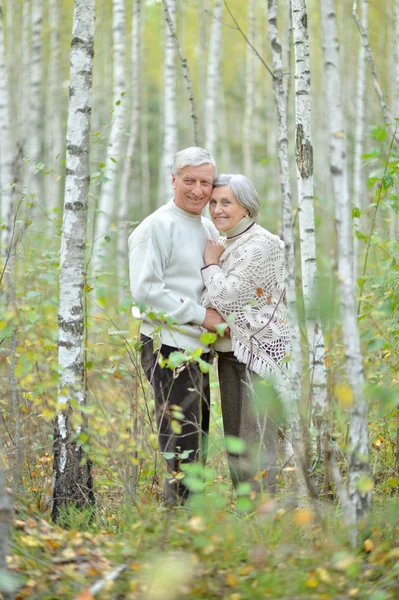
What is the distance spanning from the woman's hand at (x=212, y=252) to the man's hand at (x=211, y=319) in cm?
28

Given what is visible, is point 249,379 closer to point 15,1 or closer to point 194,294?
point 194,294

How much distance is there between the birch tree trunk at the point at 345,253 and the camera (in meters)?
2.78

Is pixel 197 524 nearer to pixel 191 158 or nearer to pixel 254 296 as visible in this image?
pixel 254 296

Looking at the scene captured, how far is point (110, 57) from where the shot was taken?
16.6 meters

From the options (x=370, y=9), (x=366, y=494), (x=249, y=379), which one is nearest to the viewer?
(x=366, y=494)

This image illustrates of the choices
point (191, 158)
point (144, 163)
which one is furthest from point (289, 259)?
point (144, 163)

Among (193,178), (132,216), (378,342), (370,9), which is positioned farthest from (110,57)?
(378,342)

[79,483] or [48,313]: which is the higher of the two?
[48,313]

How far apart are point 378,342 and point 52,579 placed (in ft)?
5.58

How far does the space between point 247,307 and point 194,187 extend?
29.4 inches

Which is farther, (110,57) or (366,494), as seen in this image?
(110,57)

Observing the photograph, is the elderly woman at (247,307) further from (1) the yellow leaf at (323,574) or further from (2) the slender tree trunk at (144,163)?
(2) the slender tree trunk at (144,163)

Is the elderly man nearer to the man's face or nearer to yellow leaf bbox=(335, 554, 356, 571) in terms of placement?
the man's face

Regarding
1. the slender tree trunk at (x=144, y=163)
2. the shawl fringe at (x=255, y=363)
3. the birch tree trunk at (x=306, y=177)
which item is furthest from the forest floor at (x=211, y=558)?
the slender tree trunk at (x=144, y=163)
